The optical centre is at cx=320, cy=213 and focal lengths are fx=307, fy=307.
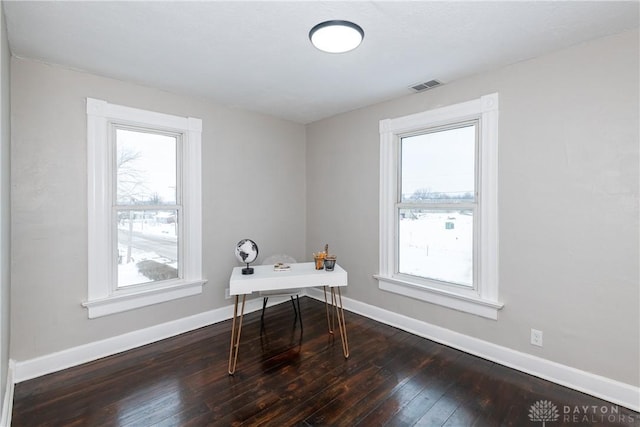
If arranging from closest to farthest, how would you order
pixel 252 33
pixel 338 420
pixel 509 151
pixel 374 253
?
1. pixel 338 420
2. pixel 252 33
3. pixel 509 151
4. pixel 374 253

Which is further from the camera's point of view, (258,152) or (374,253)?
(258,152)

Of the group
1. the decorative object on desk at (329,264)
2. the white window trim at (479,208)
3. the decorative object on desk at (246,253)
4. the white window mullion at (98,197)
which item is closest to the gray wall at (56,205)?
the white window mullion at (98,197)

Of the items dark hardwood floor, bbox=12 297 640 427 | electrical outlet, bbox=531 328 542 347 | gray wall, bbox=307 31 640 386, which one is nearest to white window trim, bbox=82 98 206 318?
dark hardwood floor, bbox=12 297 640 427

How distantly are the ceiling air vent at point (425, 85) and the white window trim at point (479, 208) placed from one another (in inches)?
8.7

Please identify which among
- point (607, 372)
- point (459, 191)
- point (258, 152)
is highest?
point (258, 152)

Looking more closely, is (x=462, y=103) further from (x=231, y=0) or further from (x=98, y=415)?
(x=98, y=415)

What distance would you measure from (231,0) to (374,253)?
2.72 meters

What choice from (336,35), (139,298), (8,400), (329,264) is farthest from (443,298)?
(8,400)

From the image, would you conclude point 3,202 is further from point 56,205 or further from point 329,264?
point 329,264

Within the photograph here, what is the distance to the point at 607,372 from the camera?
6.92 ft

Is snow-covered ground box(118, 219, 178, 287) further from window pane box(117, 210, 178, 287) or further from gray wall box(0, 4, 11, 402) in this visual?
gray wall box(0, 4, 11, 402)

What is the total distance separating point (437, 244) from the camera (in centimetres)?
308

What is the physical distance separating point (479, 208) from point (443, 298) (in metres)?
0.91

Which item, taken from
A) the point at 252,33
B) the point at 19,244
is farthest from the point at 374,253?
the point at 19,244
